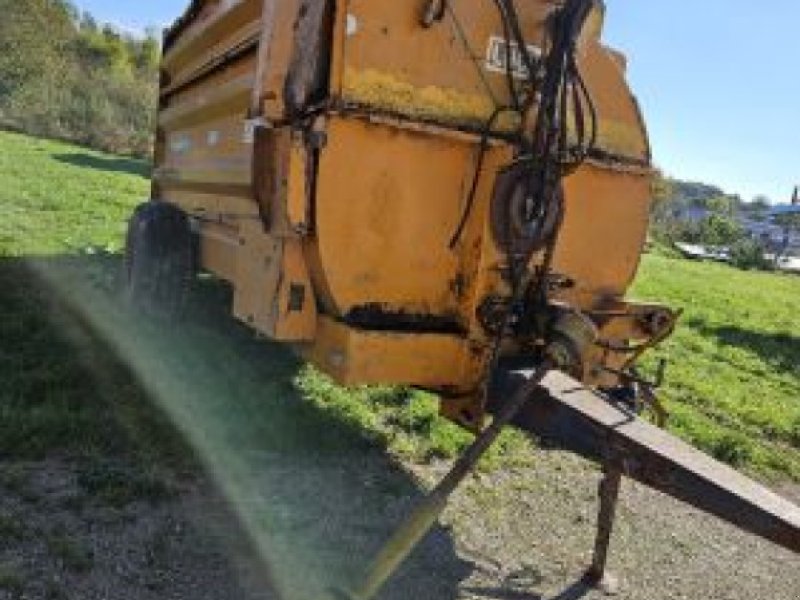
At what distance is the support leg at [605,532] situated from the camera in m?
4.21

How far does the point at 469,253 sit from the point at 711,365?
7.40 m

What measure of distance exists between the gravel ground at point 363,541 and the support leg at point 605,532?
7cm

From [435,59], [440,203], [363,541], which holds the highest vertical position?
[435,59]

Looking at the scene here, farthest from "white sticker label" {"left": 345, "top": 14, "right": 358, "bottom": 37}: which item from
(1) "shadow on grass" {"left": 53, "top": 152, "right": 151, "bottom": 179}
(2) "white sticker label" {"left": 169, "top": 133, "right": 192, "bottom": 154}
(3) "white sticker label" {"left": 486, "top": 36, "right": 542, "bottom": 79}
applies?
(1) "shadow on grass" {"left": 53, "top": 152, "right": 151, "bottom": 179}

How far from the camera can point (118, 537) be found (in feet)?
12.9

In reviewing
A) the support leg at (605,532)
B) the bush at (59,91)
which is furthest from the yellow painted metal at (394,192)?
the bush at (59,91)

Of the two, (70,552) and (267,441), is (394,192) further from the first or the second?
(267,441)

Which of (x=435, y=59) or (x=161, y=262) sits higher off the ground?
(x=435, y=59)

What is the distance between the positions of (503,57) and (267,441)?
236cm

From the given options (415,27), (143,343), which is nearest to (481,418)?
(415,27)

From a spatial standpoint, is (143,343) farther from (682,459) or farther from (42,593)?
(682,459)

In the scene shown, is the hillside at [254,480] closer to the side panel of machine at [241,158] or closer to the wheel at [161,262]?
the wheel at [161,262]

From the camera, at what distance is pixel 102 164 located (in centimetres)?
2425

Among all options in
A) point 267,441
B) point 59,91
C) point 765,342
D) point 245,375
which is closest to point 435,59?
point 267,441
